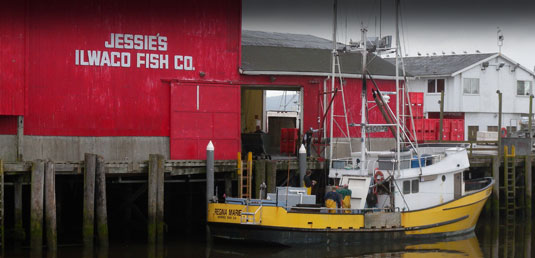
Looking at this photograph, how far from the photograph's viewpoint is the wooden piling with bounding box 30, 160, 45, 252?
73.9 feet

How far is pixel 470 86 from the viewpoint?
4788 centimetres

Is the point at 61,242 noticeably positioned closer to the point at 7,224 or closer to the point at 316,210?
the point at 7,224

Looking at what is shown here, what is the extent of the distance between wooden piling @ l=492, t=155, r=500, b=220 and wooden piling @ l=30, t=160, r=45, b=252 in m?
17.6

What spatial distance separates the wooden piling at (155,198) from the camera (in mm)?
24234

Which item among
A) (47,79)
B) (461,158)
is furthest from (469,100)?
(47,79)

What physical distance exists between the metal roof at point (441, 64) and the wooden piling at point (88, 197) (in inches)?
1063

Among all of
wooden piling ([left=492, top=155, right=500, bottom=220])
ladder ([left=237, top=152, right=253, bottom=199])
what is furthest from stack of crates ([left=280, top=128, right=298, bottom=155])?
wooden piling ([left=492, top=155, right=500, bottom=220])

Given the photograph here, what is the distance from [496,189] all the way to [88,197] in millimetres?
16474

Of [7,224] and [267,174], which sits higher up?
[267,174]

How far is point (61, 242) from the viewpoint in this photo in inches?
973

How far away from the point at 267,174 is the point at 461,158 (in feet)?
21.3

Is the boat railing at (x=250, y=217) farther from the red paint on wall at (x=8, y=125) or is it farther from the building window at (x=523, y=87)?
the building window at (x=523, y=87)

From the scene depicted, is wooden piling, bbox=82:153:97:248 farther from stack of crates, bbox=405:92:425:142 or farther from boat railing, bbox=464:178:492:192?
A: stack of crates, bbox=405:92:425:142

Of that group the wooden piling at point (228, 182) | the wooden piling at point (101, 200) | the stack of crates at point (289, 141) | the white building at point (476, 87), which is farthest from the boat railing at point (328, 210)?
the white building at point (476, 87)
